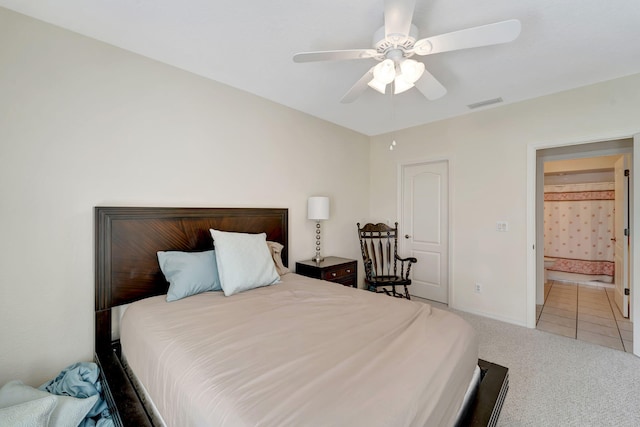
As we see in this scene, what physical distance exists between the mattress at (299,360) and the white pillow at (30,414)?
353 mm

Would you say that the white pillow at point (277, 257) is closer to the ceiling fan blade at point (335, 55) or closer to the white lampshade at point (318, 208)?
the white lampshade at point (318, 208)

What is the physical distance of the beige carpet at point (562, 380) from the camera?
172 centimetres

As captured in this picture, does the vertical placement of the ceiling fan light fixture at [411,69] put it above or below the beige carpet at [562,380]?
above

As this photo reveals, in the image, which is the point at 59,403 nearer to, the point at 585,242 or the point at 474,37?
the point at 474,37

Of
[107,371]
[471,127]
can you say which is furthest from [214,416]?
[471,127]

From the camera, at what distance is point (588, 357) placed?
2391mm

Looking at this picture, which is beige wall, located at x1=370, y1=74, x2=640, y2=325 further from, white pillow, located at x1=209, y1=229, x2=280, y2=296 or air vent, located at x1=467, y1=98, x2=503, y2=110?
white pillow, located at x1=209, y1=229, x2=280, y2=296

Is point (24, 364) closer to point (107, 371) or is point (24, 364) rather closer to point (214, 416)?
point (107, 371)

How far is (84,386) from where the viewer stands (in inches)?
63.6

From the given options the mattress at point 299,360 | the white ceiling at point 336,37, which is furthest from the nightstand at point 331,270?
the white ceiling at point 336,37

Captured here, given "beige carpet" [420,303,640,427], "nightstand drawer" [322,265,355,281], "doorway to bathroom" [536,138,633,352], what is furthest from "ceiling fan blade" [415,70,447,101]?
"doorway to bathroom" [536,138,633,352]

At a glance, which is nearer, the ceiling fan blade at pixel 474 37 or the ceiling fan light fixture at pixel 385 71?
the ceiling fan blade at pixel 474 37

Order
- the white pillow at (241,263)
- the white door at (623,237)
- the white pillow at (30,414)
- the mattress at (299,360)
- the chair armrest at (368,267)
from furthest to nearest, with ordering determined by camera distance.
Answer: the chair armrest at (368,267)
the white door at (623,237)
the white pillow at (241,263)
the white pillow at (30,414)
the mattress at (299,360)

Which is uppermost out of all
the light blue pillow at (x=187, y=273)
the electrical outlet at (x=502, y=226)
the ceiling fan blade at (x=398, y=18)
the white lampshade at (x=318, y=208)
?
the ceiling fan blade at (x=398, y=18)
